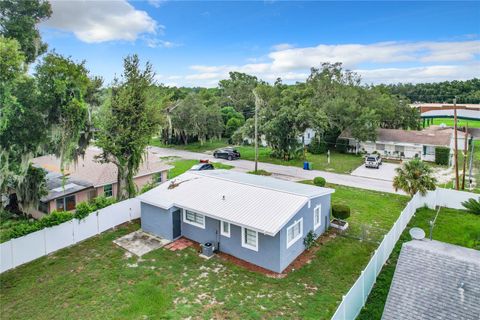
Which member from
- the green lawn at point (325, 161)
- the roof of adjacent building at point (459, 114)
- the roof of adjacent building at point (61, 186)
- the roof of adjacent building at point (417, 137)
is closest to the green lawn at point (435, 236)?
the green lawn at point (325, 161)

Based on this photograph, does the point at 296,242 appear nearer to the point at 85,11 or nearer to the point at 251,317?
the point at 251,317

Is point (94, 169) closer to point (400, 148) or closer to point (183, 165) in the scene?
point (183, 165)

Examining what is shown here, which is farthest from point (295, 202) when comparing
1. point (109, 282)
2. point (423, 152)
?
point (423, 152)

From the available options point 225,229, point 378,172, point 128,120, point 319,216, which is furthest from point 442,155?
point 128,120

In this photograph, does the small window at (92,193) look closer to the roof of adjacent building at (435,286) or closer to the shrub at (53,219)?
the shrub at (53,219)

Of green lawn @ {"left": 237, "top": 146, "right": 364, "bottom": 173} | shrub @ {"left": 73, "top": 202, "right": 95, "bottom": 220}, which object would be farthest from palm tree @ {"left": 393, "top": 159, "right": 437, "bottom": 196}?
shrub @ {"left": 73, "top": 202, "right": 95, "bottom": 220}

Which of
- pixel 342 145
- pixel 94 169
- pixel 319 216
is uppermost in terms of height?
pixel 342 145
